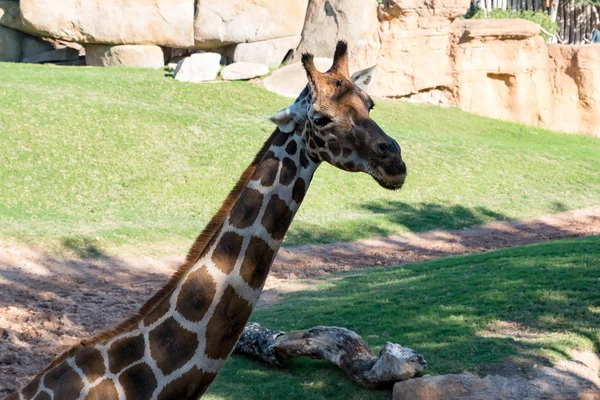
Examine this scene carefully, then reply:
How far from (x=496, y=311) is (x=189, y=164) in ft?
37.3

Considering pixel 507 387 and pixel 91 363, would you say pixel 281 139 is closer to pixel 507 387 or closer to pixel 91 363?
pixel 91 363

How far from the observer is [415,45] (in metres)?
26.4

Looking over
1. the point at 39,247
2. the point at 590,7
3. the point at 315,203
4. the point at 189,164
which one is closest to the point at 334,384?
the point at 39,247

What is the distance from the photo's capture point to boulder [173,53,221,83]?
79.6 feet

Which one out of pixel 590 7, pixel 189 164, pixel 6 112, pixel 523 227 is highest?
pixel 590 7

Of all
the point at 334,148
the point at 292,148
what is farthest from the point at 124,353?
the point at 334,148

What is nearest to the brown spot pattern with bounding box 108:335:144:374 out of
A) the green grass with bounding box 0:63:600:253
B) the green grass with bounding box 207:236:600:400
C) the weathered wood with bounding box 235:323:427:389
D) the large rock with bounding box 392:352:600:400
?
the large rock with bounding box 392:352:600:400

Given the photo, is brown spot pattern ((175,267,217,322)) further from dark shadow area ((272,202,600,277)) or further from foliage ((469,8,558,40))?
foliage ((469,8,558,40))

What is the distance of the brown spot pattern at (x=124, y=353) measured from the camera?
15.4 ft

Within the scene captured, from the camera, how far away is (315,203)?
59.2 ft

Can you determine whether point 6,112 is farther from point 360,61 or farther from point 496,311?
point 496,311

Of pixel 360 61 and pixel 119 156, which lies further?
pixel 360 61

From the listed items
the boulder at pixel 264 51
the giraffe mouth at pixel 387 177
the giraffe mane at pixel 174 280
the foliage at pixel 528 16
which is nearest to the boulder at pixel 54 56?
the boulder at pixel 264 51

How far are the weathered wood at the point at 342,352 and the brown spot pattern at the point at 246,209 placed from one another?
110 inches
